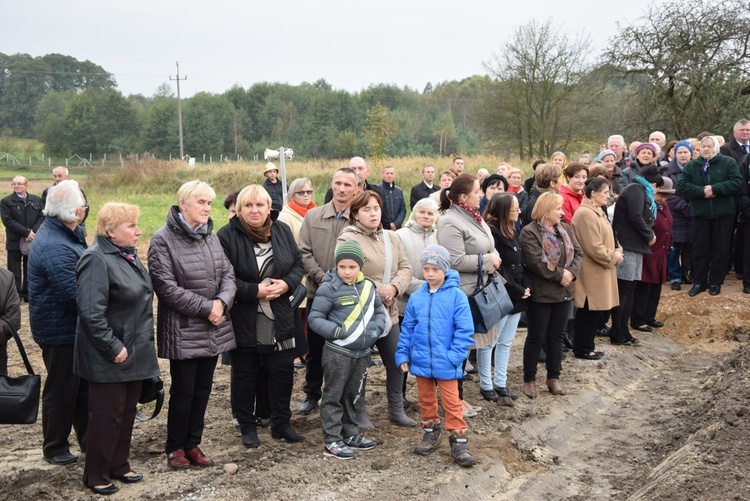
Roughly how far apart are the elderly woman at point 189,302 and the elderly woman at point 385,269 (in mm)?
1257

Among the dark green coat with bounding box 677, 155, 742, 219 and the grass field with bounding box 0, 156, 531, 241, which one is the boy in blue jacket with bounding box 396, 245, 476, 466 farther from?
the grass field with bounding box 0, 156, 531, 241

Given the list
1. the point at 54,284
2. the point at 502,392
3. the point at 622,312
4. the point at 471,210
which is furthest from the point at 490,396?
the point at 54,284

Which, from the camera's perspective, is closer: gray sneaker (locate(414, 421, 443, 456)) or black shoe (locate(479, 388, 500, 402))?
gray sneaker (locate(414, 421, 443, 456))

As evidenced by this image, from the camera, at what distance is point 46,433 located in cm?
566

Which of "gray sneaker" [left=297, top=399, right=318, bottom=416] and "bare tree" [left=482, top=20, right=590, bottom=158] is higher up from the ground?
"bare tree" [left=482, top=20, right=590, bottom=158]

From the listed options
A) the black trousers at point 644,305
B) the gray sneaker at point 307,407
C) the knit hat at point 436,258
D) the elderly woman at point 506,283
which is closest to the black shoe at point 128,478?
the gray sneaker at point 307,407

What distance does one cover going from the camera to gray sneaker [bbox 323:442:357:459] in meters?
5.77

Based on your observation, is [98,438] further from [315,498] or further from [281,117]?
[281,117]

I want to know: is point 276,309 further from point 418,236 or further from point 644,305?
point 644,305

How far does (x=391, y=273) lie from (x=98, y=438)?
8.92ft

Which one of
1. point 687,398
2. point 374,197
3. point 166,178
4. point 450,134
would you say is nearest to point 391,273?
point 374,197

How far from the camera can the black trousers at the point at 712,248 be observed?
10.9 meters

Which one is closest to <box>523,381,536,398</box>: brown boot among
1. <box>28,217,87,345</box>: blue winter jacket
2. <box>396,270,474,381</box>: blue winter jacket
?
<box>396,270,474,381</box>: blue winter jacket

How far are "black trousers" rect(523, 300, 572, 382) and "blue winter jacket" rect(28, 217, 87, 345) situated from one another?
14.2 feet
